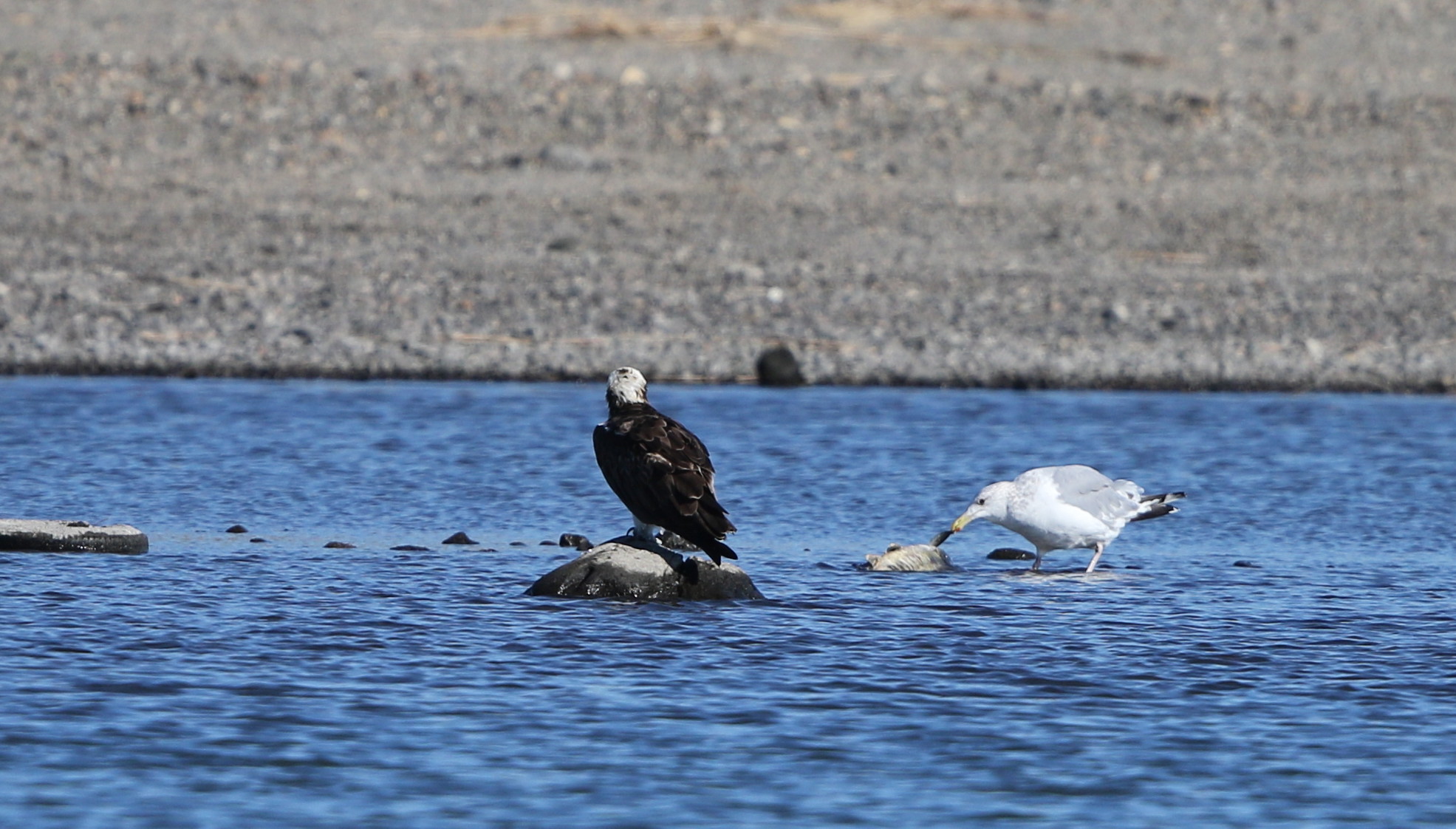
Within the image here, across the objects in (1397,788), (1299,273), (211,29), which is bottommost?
(1397,788)

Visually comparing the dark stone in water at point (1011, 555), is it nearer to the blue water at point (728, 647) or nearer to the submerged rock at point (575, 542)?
the blue water at point (728, 647)

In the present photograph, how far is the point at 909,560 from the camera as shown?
10.4m

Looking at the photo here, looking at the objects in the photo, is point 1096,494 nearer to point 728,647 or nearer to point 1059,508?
point 1059,508

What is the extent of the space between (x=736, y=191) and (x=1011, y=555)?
39.1 feet

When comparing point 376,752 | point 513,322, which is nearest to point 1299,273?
point 513,322

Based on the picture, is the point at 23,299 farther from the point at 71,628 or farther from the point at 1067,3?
the point at 1067,3

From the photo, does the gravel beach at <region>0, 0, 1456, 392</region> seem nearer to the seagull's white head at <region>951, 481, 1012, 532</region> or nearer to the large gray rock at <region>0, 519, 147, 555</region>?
the large gray rock at <region>0, 519, 147, 555</region>

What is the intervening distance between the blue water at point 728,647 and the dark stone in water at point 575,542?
158 millimetres

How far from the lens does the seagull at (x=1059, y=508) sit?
10336 mm

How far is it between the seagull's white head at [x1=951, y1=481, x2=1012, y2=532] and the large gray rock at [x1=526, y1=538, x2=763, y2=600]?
1269 millimetres

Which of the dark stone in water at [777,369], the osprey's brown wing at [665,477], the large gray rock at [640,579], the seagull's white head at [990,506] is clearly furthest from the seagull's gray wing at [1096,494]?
the dark stone in water at [777,369]

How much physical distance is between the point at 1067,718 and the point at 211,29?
69.5 feet

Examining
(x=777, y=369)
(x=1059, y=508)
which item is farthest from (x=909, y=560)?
(x=777, y=369)

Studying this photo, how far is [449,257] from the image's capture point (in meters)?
20.5
